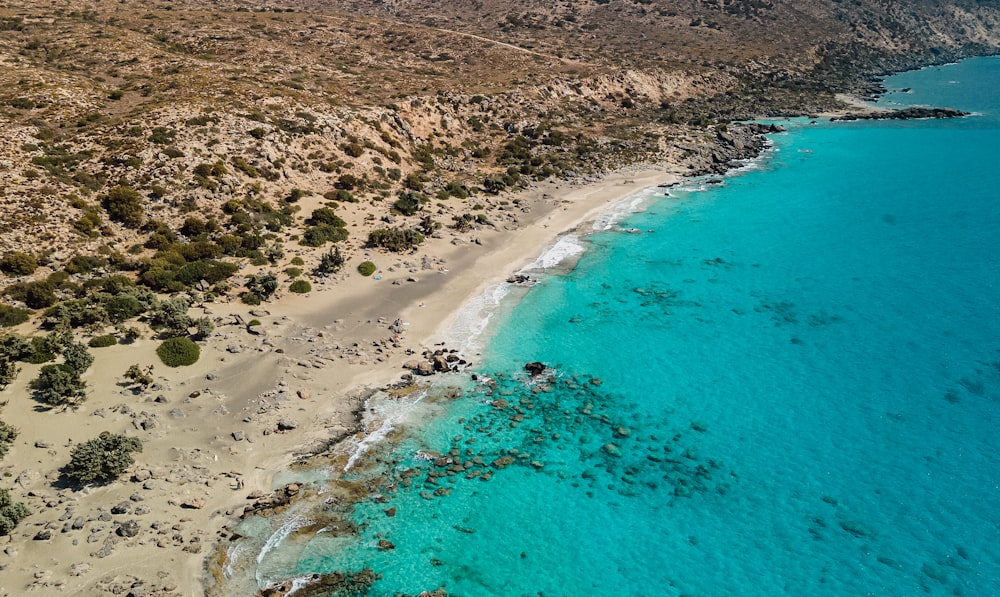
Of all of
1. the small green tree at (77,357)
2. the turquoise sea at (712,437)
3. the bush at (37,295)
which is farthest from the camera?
the bush at (37,295)

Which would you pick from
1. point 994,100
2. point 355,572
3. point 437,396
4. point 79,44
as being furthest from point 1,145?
point 994,100

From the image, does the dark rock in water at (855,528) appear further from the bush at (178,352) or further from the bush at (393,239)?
the bush at (393,239)

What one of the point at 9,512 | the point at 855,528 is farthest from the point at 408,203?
the point at 855,528

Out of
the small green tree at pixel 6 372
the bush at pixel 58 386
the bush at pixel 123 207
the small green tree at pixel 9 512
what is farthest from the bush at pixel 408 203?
the small green tree at pixel 9 512

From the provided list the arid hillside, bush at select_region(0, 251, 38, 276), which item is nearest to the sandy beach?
the arid hillside

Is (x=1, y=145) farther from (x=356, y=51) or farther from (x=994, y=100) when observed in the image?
(x=994, y=100)

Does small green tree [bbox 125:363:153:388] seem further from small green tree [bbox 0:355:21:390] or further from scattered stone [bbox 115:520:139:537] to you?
scattered stone [bbox 115:520:139:537]
